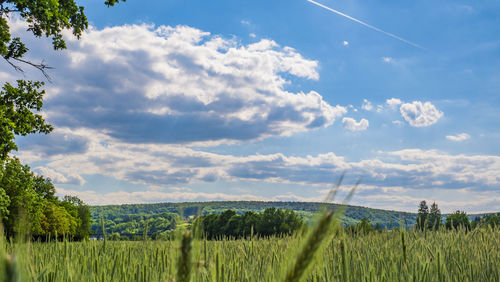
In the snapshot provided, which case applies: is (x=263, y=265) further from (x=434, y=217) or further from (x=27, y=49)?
(x=27, y=49)

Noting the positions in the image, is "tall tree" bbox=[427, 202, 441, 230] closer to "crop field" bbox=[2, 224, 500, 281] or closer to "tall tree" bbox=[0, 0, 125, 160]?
"crop field" bbox=[2, 224, 500, 281]

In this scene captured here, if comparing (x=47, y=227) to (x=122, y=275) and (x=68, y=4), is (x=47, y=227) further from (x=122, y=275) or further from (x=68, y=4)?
(x=122, y=275)

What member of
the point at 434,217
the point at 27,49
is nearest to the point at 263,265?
the point at 434,217

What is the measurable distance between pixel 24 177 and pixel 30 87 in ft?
42.9

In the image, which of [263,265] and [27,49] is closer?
[263,265]

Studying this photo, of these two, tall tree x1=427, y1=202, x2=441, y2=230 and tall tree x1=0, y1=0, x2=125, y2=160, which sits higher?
tall tree x1=0, y1=0, x2=125, y2=160

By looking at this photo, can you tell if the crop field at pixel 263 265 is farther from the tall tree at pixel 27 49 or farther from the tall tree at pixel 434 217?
Answer: the tall tree at pixel 27 49

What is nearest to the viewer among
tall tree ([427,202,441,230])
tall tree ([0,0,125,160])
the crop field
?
the crop field

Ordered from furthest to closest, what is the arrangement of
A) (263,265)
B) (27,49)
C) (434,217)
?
(27,49), (434,217), (263,265)

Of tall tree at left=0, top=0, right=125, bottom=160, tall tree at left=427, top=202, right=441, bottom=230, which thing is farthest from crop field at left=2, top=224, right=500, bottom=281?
tall tree at left=0, top=0, right=125, bottom=160

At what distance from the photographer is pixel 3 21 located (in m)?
17.9

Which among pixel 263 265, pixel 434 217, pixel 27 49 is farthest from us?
pixel 27 49

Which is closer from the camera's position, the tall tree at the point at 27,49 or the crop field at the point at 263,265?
the crop field at the point at 263,265

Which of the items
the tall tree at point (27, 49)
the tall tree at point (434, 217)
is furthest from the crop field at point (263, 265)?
the tall tree at point (27, 49)
